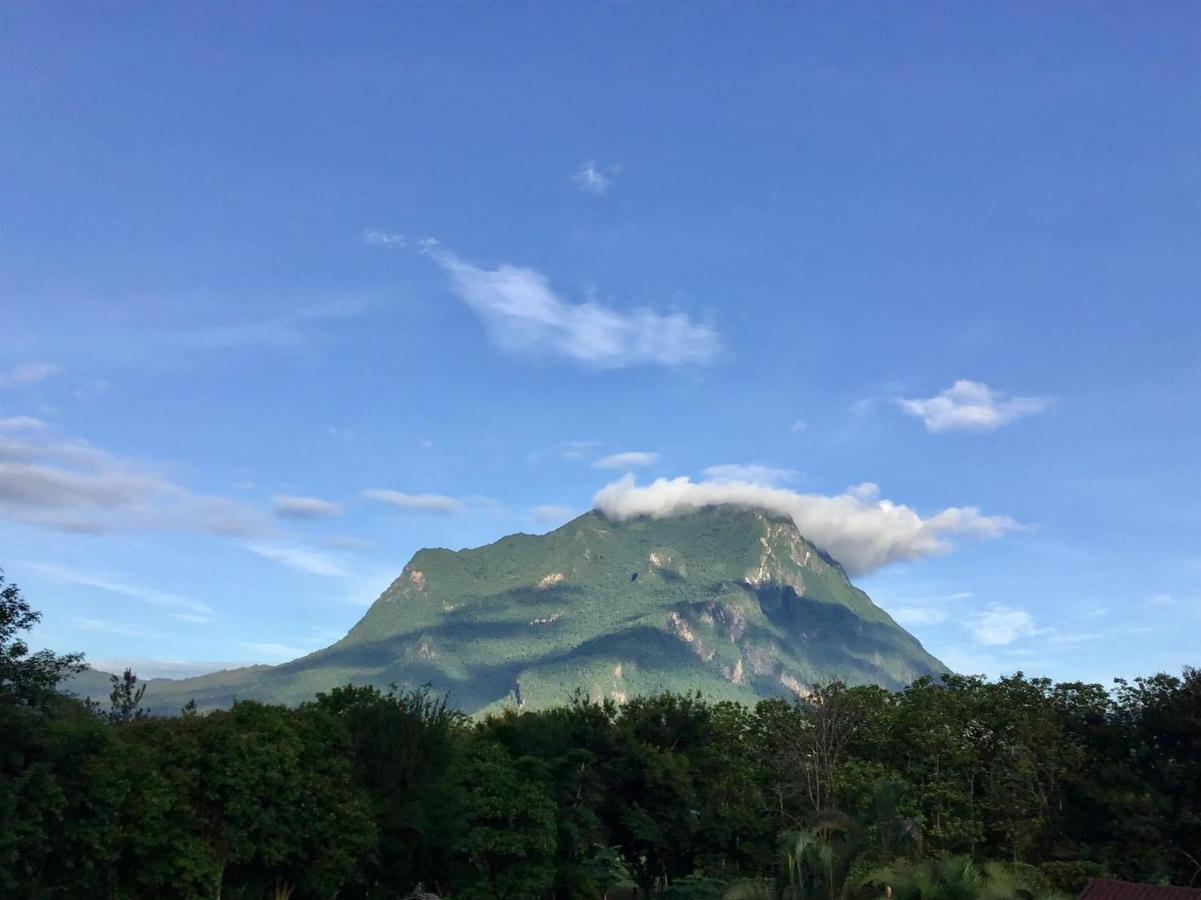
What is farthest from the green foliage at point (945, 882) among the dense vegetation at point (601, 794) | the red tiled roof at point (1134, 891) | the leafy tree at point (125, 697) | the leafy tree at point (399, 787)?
the leafy tree at point (125, 697)

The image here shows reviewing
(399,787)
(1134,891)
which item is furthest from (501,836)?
(1134,891)

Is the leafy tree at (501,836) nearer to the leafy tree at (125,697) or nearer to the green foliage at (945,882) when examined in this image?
the green foliage at (945,882)

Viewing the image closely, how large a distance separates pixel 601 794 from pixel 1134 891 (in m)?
19.8

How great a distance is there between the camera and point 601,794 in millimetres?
39938

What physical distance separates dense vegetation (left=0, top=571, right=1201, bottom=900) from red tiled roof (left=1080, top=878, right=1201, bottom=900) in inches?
71.4

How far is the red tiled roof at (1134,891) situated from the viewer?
77.8ft

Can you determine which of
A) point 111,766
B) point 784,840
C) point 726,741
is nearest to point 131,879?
point 111,766

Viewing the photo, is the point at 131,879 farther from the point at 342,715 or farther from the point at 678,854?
the point at 678,854

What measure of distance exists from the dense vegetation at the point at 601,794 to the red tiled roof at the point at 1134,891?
181 centimetres

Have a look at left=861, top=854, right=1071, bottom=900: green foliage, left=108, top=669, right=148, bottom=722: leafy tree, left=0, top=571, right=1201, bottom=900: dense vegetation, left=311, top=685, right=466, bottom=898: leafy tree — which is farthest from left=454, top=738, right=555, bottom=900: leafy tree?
left=108, top=669, right=148, bottom=722: leafy tree

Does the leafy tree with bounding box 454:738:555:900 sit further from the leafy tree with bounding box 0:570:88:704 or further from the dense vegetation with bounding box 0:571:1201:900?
the leafy tree with bounding box 0:570:88:704

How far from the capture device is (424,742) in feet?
116

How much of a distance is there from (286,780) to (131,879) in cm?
440

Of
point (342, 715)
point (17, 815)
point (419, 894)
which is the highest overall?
point (342, 715)
